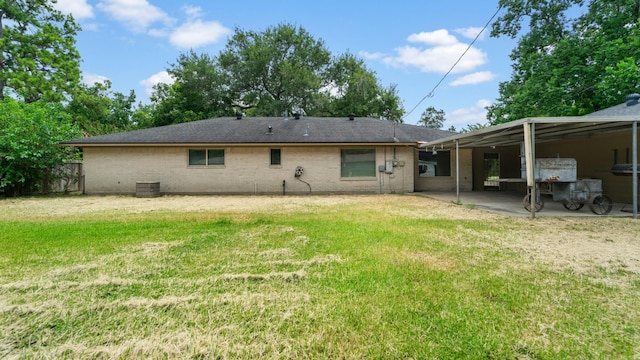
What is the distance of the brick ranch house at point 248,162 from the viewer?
41.0 ft

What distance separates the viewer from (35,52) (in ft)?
69.9

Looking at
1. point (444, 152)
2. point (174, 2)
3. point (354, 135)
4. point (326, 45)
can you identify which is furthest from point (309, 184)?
point (326, 45)

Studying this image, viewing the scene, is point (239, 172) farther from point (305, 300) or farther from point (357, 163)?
point (305, 300)

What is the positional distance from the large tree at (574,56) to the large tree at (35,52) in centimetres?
2928

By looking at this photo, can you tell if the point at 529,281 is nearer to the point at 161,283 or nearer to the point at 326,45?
the point at 161,283

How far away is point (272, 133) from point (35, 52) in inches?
791

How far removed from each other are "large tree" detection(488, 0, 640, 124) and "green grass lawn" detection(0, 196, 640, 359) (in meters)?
13.5

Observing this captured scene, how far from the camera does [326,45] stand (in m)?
27.0

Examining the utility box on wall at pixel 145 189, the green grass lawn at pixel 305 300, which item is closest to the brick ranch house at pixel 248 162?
the utility box on wall at pixel 145 189

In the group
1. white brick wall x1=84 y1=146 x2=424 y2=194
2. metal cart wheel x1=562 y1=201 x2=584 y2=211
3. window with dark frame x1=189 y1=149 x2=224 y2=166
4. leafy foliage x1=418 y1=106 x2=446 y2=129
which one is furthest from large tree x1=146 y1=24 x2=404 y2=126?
leafy foliage x1=418 y1=106 x2=446 y2=129

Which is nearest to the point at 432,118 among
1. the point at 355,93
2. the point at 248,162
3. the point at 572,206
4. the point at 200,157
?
the point at 355,93

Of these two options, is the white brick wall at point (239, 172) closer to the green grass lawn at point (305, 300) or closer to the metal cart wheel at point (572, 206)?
the metal cart wheel at point (572, 206)

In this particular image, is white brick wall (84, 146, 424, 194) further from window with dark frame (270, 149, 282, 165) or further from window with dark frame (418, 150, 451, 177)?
window with dark frame (418, 150, 451, 177)

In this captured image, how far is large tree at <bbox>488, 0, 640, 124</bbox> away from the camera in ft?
41.9
